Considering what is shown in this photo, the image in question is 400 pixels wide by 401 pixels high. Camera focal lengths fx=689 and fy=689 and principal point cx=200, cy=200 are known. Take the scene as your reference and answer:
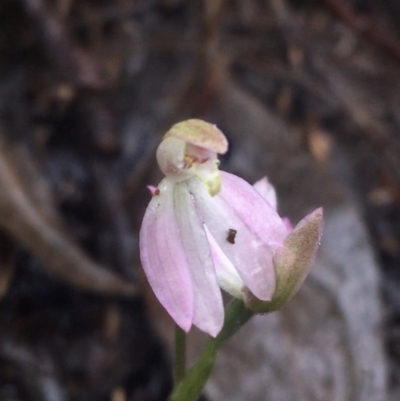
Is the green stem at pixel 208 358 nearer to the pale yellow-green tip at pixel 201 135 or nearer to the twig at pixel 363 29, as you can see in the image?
the pale yellow-green tip at pixel 201 135

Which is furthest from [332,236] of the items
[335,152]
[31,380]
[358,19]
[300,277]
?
[358,19]

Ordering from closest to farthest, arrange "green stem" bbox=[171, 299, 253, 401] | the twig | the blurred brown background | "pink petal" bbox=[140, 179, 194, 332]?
"pink petal" bbox=[140, 179, 194, 332]
"green stem" bbox=[171, 299, 253, 401]
the blurred brown background
the twig

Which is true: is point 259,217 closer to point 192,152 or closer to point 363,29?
point 192,152

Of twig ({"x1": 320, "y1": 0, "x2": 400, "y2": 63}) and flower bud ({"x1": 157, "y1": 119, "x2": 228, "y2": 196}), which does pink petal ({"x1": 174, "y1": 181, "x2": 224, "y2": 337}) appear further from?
twig ({"x1": 320, "y1": 0, "x2": 400, "y2": 63})

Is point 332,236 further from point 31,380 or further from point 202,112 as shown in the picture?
point 31,380

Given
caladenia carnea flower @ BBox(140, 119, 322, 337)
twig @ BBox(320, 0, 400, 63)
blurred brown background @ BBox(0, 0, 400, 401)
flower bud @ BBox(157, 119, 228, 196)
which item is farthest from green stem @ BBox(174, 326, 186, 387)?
twig @ BBox(320, 0, 400, 63)

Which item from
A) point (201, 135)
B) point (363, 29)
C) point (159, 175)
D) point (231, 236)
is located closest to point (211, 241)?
point (231, 236)
